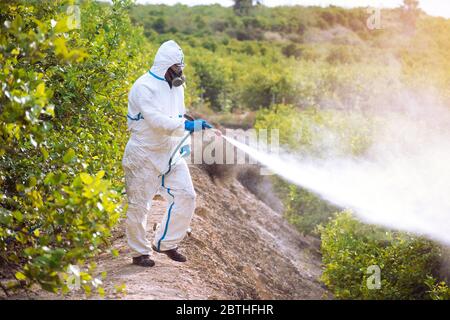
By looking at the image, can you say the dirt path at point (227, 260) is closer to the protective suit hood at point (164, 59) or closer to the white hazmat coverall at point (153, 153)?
the white hazmat coverall at point (153, 153)

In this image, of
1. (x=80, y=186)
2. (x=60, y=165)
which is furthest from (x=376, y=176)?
(x=80, y=186)

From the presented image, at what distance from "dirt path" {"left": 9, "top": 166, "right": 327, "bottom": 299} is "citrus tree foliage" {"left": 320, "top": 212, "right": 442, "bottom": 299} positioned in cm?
95

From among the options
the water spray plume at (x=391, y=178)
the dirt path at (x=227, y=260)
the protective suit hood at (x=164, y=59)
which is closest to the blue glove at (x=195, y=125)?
the protective suit hood at (x=164, y=59)

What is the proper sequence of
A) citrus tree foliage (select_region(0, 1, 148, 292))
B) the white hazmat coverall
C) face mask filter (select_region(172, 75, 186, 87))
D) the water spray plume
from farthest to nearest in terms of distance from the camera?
the water spray plume, face mask filter (select_region(172, 75, 186, 87)), the white hazmat coverall, citrus tree foliage (select_region(0, 1, 148, 292))

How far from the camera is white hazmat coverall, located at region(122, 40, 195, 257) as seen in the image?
22.7 feet

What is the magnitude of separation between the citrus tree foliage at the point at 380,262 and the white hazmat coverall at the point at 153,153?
3.65 meters

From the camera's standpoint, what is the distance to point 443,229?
31.5 feet

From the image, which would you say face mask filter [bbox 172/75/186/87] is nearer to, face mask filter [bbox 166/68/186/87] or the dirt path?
face mask filter [bbox 166/68/186/87]

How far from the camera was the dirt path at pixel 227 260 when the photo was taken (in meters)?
6.96

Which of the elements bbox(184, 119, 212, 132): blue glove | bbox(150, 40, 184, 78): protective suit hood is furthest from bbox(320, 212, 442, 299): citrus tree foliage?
bbox(150, 40, 184, 78): protective suit hood

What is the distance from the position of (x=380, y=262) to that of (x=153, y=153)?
4256 mm

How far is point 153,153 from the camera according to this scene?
7.03 m

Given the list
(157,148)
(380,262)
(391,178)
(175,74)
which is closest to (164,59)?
(175,74)

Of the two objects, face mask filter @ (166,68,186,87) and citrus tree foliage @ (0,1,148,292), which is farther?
face mask filter @ (166,68,186,87)
